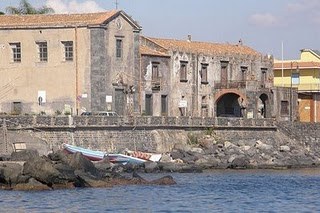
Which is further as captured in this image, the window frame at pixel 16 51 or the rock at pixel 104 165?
the window frame at pixel 16 51

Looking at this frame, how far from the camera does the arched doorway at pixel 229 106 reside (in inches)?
3597

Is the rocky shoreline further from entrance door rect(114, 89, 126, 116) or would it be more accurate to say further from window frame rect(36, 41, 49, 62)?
window frame rect(36, 41, 49, 62)

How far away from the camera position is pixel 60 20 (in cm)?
7894

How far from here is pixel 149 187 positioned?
5588cm

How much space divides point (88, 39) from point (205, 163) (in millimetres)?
13038

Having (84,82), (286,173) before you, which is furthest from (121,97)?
(286,173)

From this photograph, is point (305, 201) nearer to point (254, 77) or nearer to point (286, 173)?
point (286, 173)

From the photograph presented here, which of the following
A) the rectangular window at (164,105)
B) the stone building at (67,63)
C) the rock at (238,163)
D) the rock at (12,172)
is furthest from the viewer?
the rectangular window at (164,105)

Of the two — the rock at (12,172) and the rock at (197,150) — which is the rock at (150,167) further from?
the rock at (12,172)

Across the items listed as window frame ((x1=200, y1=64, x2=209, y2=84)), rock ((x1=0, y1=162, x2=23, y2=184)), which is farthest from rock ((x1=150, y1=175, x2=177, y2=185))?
window frame ((x1=200, y1=64, x2=209, y2=84))

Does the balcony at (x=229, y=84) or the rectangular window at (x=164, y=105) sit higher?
the balcony at (x=229, y=84)

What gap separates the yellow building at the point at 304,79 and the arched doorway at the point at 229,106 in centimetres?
993

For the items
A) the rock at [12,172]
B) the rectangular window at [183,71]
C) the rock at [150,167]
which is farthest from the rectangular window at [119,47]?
the rock at [12,172]

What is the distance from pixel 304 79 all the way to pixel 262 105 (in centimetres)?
1483
